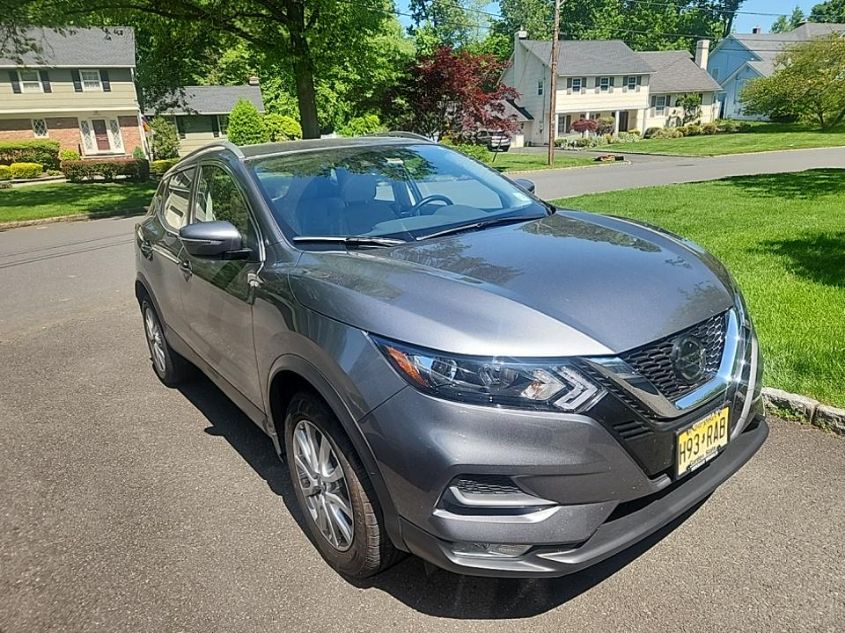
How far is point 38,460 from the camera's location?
152 inches

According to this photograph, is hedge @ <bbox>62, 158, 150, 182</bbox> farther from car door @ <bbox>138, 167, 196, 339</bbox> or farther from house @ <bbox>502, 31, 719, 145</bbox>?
house @ <bbox>502, 31, 719, 145</bbox>

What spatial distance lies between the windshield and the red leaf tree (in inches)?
808

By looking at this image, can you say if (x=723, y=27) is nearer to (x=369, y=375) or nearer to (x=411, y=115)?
(x=411, y=115)

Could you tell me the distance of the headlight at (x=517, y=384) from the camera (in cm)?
205

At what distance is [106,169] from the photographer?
23.7 meters

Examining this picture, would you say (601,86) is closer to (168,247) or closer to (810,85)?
(810,85)

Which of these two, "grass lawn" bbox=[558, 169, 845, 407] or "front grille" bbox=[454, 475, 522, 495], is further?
"grass lawn" bbox=[558, 169, 845, 407]

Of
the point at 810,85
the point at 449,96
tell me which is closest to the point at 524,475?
the point at 449,96

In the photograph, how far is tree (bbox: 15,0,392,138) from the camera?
15.9 meters

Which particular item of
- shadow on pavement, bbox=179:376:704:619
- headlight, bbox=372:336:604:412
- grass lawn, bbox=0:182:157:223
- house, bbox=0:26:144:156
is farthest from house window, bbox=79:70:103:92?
headlight, bbox=372:336:604:412

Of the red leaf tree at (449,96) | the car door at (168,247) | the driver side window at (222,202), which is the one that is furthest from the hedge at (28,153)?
the driver side window at (222,202)

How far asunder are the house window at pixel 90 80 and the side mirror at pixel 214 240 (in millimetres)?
41595

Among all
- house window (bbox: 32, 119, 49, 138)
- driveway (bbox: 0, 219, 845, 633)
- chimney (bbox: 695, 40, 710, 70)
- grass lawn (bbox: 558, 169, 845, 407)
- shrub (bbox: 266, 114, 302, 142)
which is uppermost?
chimney (bbox: 695, 40, 710, 70)

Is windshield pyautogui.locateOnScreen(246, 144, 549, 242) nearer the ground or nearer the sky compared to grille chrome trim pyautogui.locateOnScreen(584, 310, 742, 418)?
nearer the sky
